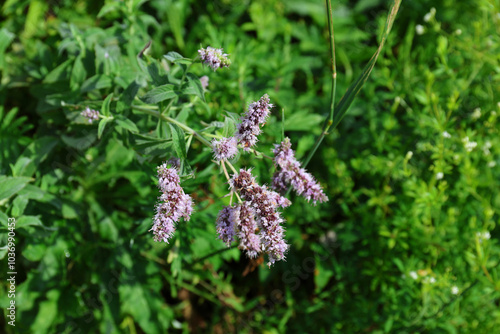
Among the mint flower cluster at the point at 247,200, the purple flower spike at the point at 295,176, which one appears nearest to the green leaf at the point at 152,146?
the mint flower cluster at the point at 247,200

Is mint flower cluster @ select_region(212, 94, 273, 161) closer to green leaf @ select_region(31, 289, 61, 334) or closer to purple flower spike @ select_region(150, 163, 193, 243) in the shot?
purple flower spike @ select_region(150, 163, 193, 243)

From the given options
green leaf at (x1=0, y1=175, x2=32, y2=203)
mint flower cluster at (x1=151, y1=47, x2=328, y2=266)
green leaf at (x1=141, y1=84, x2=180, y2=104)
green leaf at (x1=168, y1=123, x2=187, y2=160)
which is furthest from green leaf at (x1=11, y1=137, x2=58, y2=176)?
mint flower cluster at (x1=151, y1=47, x2=328, y2=266)

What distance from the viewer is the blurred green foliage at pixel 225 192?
206cm

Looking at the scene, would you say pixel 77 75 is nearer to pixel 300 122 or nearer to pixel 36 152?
pixel 36 152

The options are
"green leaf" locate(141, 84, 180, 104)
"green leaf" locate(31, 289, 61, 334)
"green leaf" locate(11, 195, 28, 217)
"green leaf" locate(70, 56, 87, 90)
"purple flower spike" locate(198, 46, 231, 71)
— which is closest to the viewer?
"purple flower spike" locate(198, 46, 231, 71)

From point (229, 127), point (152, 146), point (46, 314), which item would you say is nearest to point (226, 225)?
point (229, 127)

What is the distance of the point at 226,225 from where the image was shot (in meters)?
1.36

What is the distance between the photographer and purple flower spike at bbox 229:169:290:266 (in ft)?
4.31

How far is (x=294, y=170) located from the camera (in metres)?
1.43

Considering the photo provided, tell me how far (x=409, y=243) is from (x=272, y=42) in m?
1.64

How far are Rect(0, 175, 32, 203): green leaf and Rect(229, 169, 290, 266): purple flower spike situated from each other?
0.98m

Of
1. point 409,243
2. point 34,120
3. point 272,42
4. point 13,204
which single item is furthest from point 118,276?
point 272,42

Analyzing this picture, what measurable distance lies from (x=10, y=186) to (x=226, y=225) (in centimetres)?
101

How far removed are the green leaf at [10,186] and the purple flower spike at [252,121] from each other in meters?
1.00
